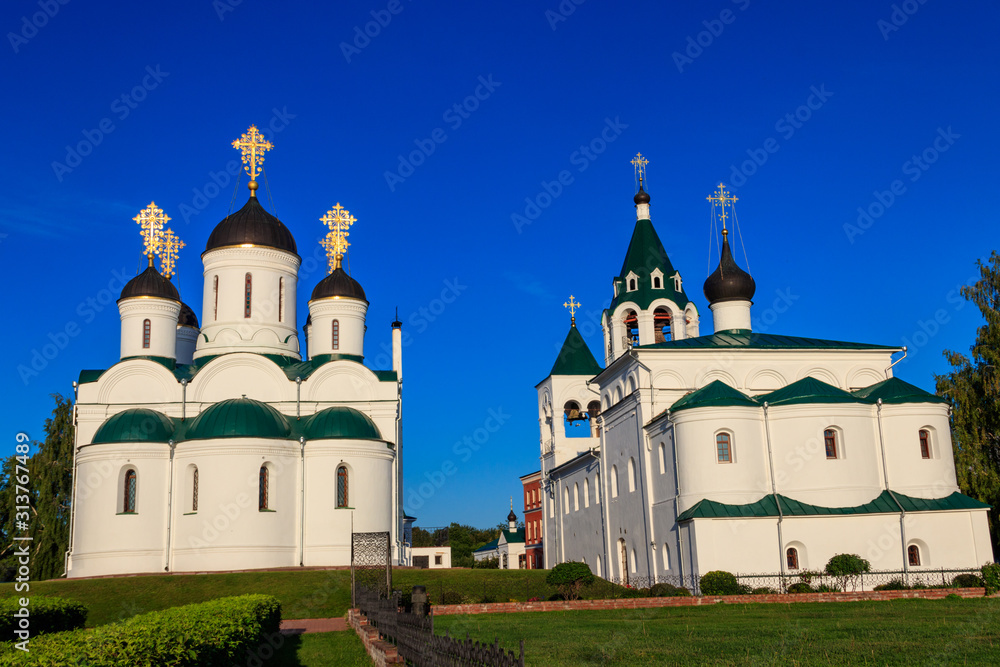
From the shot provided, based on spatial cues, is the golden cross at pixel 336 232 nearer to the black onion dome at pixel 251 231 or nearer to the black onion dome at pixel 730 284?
the black onion dome at pixel 251 231

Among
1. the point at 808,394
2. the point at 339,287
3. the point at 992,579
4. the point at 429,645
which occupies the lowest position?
the point at 992,579

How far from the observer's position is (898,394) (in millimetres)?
26391

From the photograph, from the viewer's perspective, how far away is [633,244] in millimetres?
35750

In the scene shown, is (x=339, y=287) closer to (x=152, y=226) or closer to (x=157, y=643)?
(x=152, y=226)

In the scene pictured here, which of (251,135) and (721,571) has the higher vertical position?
(251,135)

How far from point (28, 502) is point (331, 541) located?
14380 mm

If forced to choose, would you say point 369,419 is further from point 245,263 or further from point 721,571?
point 721,571

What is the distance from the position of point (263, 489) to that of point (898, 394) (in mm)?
20637

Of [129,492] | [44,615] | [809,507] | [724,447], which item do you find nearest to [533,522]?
[129,492]

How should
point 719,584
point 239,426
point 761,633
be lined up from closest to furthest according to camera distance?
point 761,633 → point 719,584 → point 239,426

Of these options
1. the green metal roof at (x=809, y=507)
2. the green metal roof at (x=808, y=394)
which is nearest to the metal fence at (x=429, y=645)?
the green metal roof at (x=809, y=507)

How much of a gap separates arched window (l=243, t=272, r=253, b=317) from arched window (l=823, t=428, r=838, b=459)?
22.4 metres

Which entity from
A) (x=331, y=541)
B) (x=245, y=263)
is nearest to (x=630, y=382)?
(x=331, y=541)

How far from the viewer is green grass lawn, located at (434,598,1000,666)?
10203 millimetres
